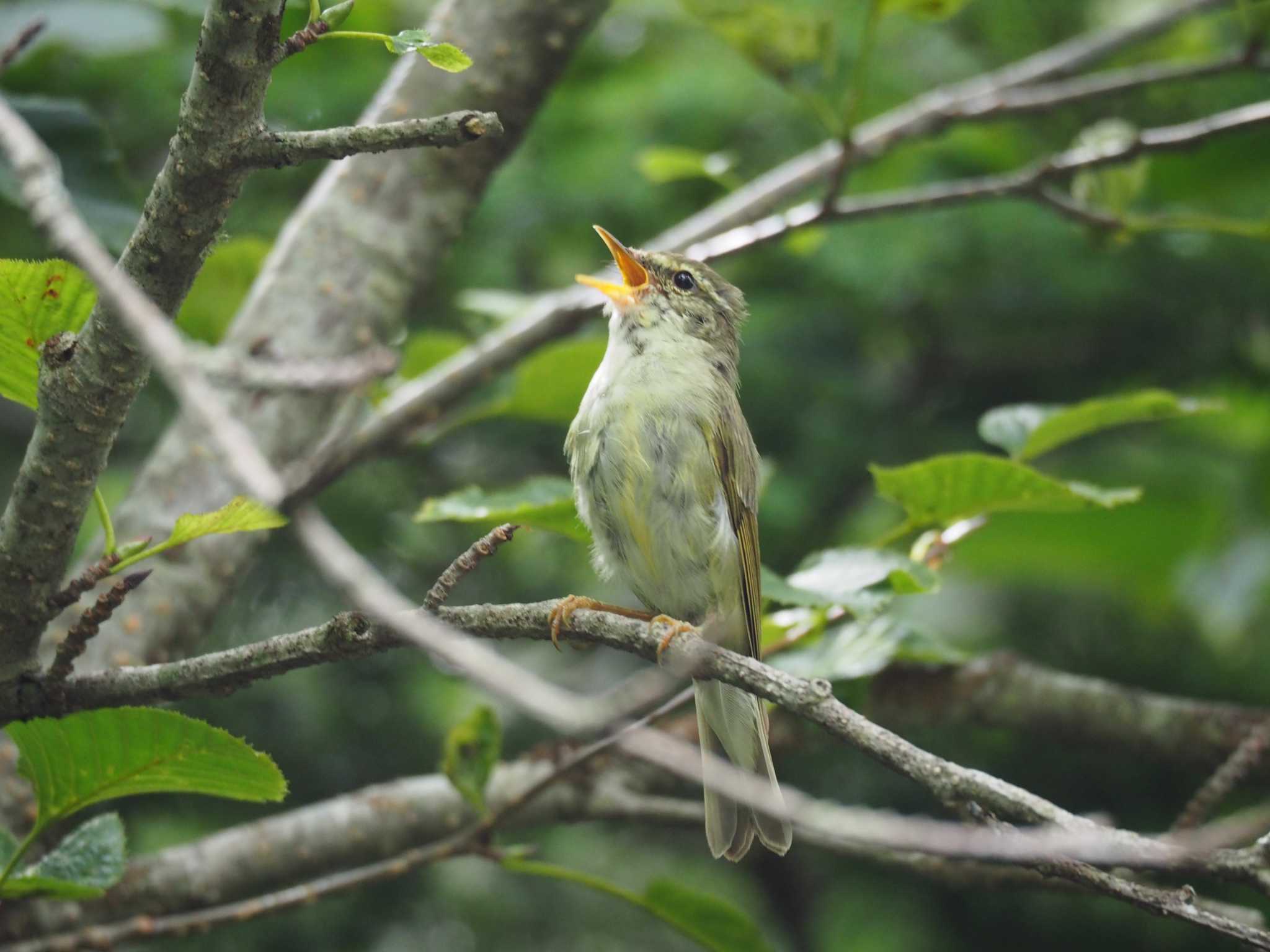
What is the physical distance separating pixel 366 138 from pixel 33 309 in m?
0.72

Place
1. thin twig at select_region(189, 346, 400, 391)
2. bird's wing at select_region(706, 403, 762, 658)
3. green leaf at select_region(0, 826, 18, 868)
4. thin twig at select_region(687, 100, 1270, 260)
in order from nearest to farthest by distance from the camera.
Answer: thin twig at select_region(189, 346, 400, 391), green leaf at select_region(0, 826, 18, 868), bird's wing at select_region(706, 403, 762, 658), thin twig at select_region(687, 100, 1270, 260)

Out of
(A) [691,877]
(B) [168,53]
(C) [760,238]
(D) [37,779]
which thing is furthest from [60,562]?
(A) [691,877]

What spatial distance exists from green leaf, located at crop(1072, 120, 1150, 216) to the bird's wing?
129 centimetres

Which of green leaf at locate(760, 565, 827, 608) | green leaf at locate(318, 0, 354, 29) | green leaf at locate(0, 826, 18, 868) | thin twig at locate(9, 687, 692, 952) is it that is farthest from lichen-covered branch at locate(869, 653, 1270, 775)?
green leaf at locate(318, 0, 354, 29)

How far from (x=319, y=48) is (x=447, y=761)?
3274 mm

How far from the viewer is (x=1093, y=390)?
492 cm

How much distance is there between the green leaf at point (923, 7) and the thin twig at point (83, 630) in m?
2.40

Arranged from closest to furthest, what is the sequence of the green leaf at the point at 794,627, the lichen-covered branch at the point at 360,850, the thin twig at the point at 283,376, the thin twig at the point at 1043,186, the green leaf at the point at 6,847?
the thin twig at the point at 283,376 < the green leaf at the point at 6,847 < the lichen-covered branch at the point at 360,850 < the green leaf at the point at 794,627 < the thin twig at the point at 1043,186

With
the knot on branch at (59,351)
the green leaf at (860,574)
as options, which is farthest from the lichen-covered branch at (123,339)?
the green leaf at (860,574)

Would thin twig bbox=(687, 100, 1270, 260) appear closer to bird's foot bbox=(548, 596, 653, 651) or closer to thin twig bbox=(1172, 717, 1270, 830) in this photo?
bird's foot bbox=(548, 596, 653, 651)

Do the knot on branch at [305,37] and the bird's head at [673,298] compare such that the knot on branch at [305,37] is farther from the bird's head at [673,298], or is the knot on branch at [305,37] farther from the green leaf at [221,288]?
the green leaf at [221,288]

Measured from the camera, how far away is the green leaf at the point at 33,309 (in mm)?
1860

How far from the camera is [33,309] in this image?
190 cm

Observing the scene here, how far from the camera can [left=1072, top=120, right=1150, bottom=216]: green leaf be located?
3539 mm
